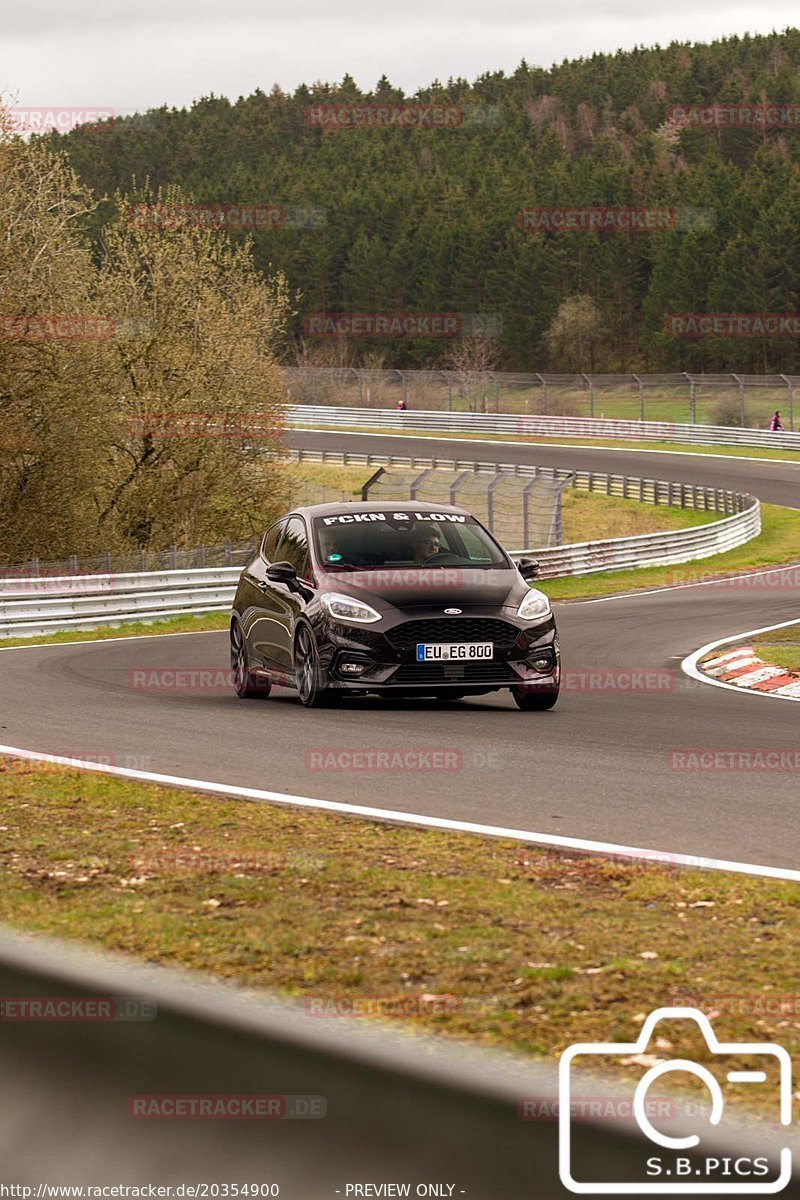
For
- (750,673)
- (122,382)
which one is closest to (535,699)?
(750,673)

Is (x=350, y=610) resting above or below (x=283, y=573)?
below

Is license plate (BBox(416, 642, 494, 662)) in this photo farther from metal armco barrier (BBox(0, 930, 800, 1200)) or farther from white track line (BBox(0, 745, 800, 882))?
metal armco barrier (BBox(0, 930, 800, 1200))

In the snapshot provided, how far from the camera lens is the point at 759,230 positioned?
110 meters

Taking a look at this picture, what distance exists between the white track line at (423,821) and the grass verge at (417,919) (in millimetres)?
167

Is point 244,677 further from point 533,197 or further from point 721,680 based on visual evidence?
point 533,197

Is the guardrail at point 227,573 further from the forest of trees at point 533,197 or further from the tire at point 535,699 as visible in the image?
the forest of trees at point 533,197

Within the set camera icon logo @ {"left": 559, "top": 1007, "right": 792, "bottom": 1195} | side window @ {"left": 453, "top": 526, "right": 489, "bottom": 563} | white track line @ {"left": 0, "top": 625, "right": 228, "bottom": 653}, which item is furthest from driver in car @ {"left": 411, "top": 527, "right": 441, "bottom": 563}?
camera icon logo @ {"left": 559, "top": 1007, "right": 792, "bottom": 1195}

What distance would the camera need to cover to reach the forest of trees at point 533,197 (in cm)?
11412

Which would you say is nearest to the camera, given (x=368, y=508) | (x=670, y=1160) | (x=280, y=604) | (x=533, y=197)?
(x=670, y=1160)

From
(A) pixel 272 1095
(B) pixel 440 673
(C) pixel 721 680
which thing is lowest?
(C) pixel 721 680

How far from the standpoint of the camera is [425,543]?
13.8 meters

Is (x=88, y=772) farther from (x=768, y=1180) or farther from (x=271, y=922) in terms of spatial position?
(x=768, y=1180)

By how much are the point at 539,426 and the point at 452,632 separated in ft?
212

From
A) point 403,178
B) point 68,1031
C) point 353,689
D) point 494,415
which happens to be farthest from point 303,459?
point 403,178
